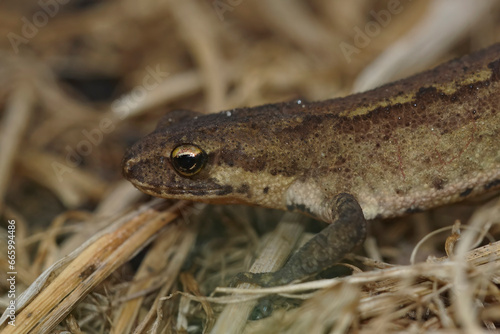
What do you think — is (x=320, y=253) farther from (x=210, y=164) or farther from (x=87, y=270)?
(x=87, y=270)

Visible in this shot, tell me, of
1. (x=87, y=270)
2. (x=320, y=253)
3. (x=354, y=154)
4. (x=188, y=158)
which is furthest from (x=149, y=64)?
(x=320, y=253)

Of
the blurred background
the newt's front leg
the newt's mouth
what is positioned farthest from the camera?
the blurred background

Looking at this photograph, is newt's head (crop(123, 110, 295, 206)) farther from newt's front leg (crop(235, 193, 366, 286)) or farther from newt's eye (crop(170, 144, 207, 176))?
newt's front leg (crop(235, 193, 366, 286))

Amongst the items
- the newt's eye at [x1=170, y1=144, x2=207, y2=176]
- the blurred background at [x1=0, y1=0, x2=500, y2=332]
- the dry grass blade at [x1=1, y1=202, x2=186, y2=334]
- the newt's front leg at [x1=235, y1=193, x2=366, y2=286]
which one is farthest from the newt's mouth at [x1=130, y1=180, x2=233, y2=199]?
the blurred background at [x1=0, y1=0, x2=500, y2=332]

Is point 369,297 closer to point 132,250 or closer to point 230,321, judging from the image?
point 230,321

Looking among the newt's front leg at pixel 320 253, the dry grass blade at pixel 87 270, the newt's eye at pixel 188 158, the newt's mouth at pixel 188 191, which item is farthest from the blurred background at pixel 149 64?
the newt's front leg at pixel 320 253

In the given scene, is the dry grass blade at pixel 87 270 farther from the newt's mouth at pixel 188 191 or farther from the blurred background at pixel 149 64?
the blurred background at pixel 149 64
